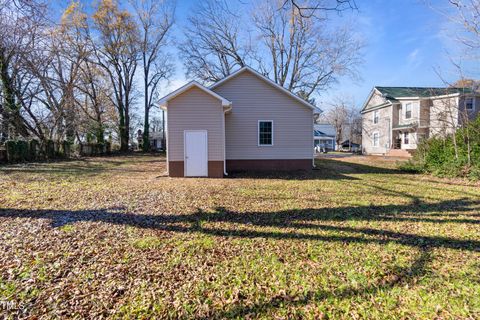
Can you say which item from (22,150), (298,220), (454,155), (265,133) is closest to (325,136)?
(454,155)

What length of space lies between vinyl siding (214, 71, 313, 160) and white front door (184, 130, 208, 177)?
2.62m

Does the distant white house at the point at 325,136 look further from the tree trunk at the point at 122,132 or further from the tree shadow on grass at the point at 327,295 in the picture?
the tree shadow on grass at the point at 327,295

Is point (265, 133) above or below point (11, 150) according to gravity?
above

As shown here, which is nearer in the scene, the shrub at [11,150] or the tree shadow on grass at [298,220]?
the tree shadow on grass at [298,220]

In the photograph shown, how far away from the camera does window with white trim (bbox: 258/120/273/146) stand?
1304cm

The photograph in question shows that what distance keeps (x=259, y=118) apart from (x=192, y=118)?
4.09 meters

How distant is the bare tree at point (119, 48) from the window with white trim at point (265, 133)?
2094cm

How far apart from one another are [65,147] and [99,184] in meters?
13.8

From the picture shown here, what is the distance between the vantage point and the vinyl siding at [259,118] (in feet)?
42.2

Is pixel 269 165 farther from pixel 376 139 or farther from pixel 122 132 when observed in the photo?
pixel 122 132

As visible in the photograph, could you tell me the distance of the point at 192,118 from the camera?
10.3 meters

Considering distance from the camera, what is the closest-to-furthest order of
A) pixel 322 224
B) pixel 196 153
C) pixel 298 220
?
pixel 322 224 → pixel 298 220 → pixel 196 153

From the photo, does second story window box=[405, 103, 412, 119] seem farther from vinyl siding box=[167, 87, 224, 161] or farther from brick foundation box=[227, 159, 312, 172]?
vinyl siding box=[167, 87, 224, 161]

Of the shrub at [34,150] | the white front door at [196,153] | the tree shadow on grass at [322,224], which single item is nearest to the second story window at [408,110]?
the tree shadow on grass at [322,224]
